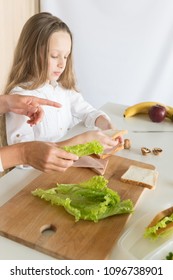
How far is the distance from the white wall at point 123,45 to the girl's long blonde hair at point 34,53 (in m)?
1.37

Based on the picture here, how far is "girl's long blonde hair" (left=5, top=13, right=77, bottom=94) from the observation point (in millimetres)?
1869

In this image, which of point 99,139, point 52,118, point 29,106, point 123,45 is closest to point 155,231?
point 99,139

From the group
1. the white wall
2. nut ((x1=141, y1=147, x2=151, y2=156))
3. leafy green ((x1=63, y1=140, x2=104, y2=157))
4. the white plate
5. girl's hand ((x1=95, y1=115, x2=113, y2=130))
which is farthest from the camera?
the white wall

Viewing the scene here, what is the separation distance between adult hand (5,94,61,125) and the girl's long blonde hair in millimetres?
253

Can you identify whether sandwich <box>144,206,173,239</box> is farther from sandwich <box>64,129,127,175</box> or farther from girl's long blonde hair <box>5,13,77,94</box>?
girl's long blonde hair <box>5,13,77,94</box>

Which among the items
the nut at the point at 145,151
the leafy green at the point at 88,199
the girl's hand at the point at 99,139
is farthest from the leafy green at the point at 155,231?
the nut at the point at 145,151

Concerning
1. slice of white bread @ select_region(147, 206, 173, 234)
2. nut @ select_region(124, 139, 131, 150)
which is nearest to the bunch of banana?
nut @ select_region(124, 139, 131, 150)

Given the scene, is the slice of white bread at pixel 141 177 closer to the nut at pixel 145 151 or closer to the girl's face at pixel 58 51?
the nut at pixel 145 151

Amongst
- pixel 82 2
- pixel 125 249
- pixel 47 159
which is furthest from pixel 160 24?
pixel 125 249

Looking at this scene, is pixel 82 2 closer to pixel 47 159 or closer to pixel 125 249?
pixel 47 159

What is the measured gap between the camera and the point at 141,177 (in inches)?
55.8

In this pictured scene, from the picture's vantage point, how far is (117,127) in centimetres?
202

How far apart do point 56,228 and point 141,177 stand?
441 millimetres

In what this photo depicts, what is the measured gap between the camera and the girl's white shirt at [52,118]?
1795 millimetres
